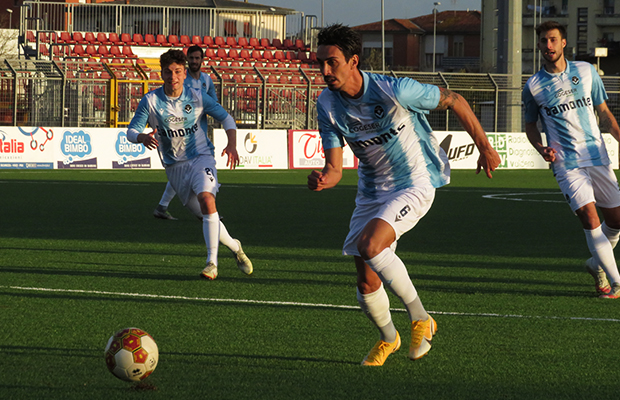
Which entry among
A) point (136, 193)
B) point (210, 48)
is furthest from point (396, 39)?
point (136, 193)

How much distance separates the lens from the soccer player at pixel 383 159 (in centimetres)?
479

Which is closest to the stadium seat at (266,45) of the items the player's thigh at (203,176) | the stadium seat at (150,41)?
the stadium seat at (150,41)

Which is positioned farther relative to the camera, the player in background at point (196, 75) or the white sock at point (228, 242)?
the player in background at point (196, 75)

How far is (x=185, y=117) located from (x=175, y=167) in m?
0.47

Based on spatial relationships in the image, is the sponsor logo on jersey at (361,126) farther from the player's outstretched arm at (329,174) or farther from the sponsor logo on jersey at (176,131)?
the sponsor logo on jersey at (176,131)

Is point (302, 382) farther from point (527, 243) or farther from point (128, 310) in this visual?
point (527, 243)

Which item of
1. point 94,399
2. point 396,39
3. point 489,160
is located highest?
point 396,39

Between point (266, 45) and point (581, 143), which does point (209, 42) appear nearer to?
point (266, 45)

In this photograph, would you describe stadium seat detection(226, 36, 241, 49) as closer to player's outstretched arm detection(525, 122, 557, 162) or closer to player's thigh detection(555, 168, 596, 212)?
player's outstretched arm detection(525, 122, 557, 162)

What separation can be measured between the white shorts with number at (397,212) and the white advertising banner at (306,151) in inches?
819

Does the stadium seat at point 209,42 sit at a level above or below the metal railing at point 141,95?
above

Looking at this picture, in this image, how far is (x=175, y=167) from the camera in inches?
331

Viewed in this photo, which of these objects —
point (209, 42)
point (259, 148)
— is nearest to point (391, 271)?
point (259, 148)

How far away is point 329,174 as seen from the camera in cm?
490
